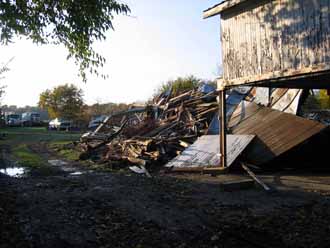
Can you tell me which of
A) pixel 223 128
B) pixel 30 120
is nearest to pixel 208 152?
pixel 223 128

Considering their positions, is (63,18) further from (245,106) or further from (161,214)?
(245,106)

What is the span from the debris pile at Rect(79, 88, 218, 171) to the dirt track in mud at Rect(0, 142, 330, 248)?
499cm

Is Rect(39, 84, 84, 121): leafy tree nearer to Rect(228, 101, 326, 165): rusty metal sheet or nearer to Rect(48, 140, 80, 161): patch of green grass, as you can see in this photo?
Rect(48, 140, 80, 161): patch of green grass

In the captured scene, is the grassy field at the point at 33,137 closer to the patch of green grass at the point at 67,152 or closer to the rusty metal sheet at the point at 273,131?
the patch of green grass at the point at 67,152

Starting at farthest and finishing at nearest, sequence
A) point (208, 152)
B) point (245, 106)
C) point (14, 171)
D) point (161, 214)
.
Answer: point (245, 106), point (14, 171), point (208, 152), point (161, 214)

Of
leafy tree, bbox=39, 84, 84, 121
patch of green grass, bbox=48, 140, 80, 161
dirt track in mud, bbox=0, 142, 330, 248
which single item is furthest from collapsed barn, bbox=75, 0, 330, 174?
leafy tree, bbox=39, 84, 84, 121

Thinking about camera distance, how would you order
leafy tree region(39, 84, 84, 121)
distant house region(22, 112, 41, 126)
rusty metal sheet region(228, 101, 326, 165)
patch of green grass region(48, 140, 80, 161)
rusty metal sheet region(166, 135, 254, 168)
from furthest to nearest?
1. distant house region(22, 112, 41, 126)
2. leafy tree region(39, 84, 84, 121)
3. patch of green grass region(48, 140, 80, 161)
4. rusty metal sheet region(166, 135, 254, 168)
5. rusty metal sheet region(228, 101, 326, 165)

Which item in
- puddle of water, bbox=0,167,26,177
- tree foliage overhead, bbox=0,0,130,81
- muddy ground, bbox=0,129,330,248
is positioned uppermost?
tree foliage overhead, bbox=0,0,130,81

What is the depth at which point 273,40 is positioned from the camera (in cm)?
1076

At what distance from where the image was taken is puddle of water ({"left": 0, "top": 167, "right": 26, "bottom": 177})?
13.8 m

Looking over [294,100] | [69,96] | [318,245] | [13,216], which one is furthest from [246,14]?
[69,96]

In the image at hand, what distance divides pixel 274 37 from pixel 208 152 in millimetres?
5222

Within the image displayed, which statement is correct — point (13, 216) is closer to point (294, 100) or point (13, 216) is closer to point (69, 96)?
point (294, 100)

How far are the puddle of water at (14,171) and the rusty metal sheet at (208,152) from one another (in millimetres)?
5447
